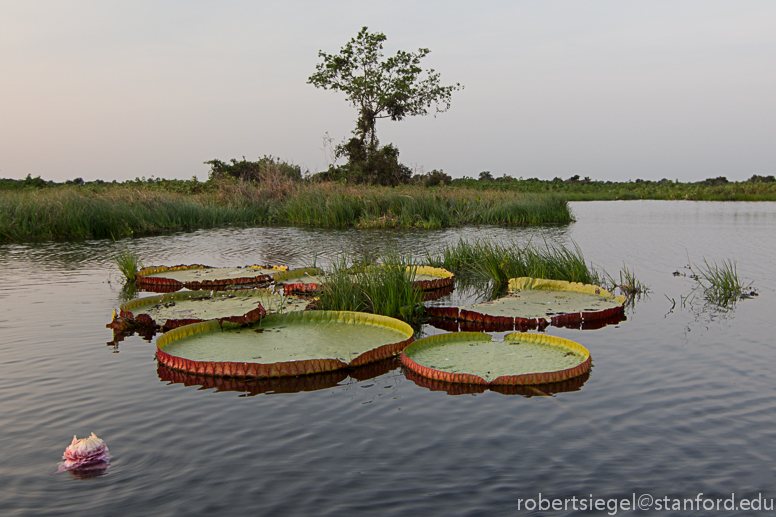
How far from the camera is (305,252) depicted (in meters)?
12.4

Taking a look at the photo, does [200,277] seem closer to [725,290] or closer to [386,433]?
[386,433]

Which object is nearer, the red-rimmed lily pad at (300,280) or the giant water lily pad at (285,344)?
the giant water lily pad at (285,344)

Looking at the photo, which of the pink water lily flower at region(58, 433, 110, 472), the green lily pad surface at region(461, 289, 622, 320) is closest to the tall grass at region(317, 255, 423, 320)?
the green lily pad surface at region(461, 289, 622, 320)

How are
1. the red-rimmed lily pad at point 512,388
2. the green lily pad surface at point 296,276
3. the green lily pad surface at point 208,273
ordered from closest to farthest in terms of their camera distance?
the red-rimmed lily pad at point 512,388
the green lily pad surface at point 296,276
the green lily pad surface at point 208,273

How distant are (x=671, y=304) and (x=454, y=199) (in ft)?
48.7

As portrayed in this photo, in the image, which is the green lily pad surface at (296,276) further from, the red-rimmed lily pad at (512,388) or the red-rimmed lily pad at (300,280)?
the red-rimmed lily pad at (512,388)

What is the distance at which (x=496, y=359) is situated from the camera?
4.72m

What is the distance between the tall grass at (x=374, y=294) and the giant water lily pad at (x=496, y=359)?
1.27 m

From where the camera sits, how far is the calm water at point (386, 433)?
2.85 meters

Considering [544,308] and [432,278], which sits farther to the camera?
[432,278]

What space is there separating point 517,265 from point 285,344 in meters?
4.63

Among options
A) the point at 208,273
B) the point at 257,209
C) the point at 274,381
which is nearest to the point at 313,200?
the point at 257,209

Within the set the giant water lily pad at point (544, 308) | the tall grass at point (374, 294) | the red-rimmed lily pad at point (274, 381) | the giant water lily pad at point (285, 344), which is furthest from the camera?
the tall grass at point (374, 294)

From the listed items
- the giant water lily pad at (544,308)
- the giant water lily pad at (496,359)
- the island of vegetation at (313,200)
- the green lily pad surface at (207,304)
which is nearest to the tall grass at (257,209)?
the island of vegetation at (313,200)
